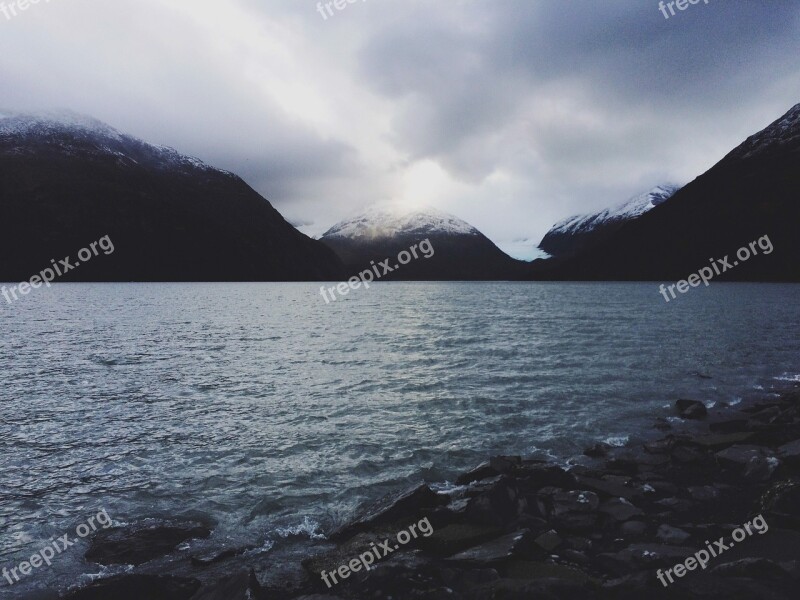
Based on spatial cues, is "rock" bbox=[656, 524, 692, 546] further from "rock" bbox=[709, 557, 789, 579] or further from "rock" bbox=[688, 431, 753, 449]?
"rock" bbox=[688, 431, 753, 449]

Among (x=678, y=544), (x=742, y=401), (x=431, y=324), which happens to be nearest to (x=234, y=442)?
(x=678, y=544)

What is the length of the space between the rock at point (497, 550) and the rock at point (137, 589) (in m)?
5.12

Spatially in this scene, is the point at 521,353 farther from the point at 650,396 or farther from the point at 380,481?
the point at 380,481

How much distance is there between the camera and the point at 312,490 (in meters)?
12.9

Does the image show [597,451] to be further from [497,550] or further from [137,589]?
[137,589]

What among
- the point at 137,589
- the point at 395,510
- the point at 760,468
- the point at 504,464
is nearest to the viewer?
the point at 137,589

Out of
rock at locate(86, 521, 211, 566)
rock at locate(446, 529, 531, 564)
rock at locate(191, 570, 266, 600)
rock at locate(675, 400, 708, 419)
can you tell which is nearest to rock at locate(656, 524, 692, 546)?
rock at locate(446, 529, 531, 564)

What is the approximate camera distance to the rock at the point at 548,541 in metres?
9.33

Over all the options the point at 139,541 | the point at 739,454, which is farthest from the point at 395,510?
the point at 739,454

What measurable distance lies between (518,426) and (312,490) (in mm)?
9015

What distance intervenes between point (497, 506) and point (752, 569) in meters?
4.80

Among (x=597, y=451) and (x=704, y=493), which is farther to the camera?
(x=597, y=451)

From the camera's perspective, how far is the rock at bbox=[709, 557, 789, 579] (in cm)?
762

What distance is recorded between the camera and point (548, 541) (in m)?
9.52
